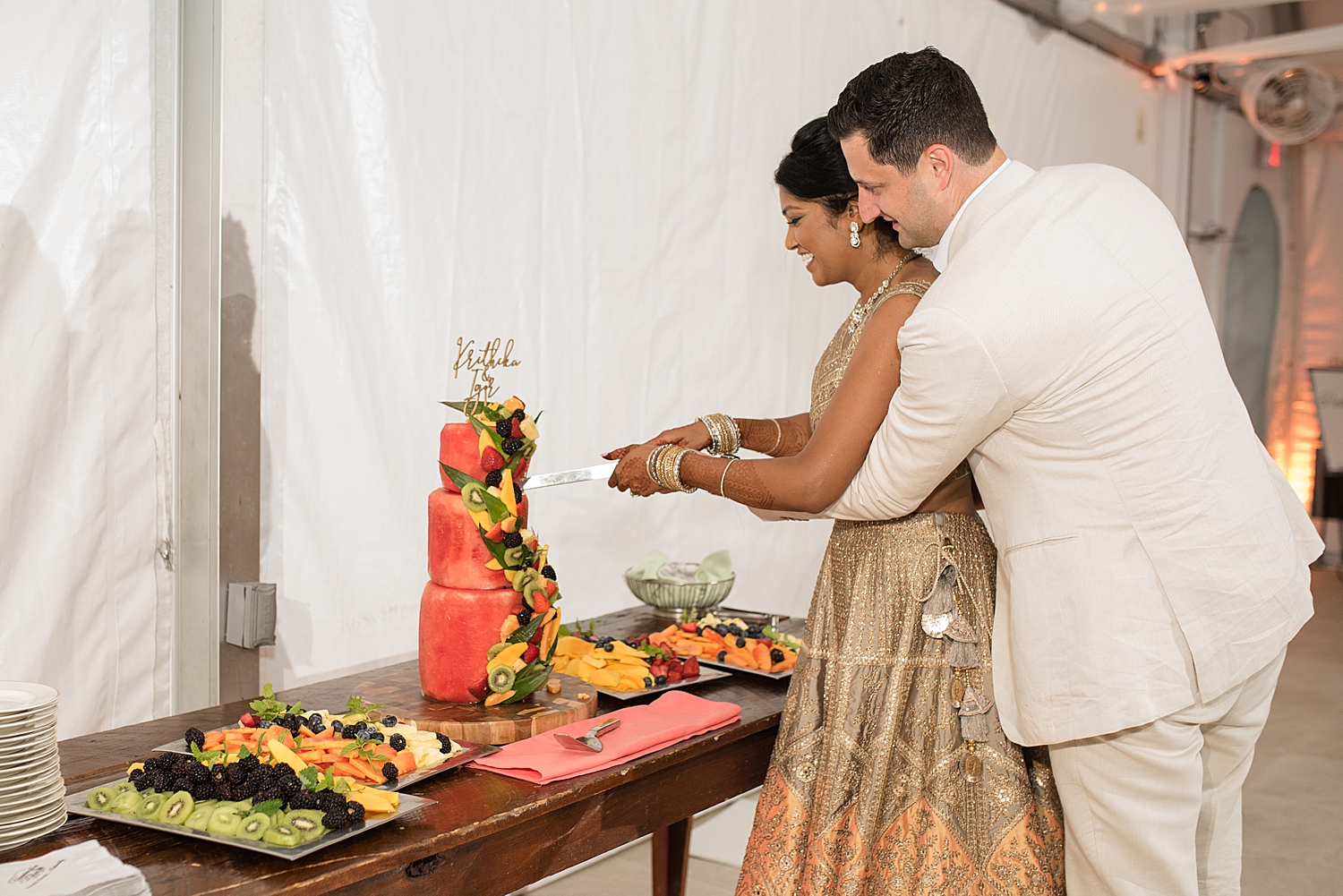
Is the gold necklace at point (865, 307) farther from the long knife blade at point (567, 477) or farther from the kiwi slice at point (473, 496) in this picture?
the kiwi slice at point (473, 496)

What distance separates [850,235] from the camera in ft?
6.16

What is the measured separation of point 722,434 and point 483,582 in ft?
1.79

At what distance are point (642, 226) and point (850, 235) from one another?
5.07ft

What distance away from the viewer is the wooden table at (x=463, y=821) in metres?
1.21

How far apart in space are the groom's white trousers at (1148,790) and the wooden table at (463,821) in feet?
1.67

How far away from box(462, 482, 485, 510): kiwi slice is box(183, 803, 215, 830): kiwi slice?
0.59m

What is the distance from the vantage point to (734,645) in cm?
224

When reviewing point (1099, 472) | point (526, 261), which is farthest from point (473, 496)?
point (526, 261)

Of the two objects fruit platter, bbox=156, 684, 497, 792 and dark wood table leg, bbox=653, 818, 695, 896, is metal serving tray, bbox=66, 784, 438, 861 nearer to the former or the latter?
fruit platter, bbox=156, 684, 497, 792

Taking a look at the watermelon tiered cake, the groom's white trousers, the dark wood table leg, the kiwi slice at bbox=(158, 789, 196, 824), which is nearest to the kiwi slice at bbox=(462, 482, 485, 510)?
the watermelon tiered cake

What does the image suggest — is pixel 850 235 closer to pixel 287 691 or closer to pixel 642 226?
pixel 287 691

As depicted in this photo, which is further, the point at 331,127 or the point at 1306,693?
the point at 1306,693

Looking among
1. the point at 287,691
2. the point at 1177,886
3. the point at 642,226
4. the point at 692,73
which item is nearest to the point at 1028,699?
the point at 1177,886

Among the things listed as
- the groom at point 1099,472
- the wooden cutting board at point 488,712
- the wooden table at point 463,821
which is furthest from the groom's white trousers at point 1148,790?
the wooden cutting board at point 488,712
